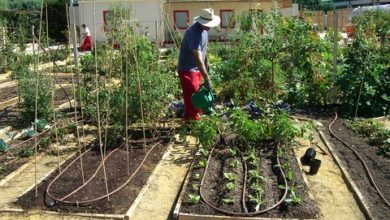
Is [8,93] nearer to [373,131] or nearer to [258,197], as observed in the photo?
[373,131]

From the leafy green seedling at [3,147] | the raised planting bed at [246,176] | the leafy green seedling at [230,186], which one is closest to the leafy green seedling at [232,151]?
the raised planting bed at [246,176]

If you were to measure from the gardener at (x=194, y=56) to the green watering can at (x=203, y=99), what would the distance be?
89 millimetres

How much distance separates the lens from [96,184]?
4.80 m

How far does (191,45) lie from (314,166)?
7.31ft

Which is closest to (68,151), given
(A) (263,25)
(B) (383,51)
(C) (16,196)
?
(C) (16,196)

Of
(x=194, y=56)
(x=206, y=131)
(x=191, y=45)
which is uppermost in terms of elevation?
(x=191, y=45)

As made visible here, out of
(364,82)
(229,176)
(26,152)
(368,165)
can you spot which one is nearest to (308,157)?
(368,165)

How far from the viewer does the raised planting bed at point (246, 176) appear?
4098 mm

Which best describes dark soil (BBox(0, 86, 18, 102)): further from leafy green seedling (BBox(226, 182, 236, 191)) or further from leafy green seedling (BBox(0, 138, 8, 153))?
leafy green seedling (BBox(226, 182, 236, 191))

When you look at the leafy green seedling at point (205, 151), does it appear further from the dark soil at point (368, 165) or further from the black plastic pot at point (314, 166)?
the dark soil at point (368, 165)

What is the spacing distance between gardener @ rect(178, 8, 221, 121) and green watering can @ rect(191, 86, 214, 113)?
89mm

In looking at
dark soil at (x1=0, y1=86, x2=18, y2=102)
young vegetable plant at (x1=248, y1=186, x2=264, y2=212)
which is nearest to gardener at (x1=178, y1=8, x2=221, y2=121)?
young vegetable plant at (x1=248, y1=186, x2=264, y2=212)

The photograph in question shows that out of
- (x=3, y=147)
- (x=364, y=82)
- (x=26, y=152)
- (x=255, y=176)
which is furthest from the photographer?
(x=364, y=82)

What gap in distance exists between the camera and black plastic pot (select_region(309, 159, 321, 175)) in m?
5.07
